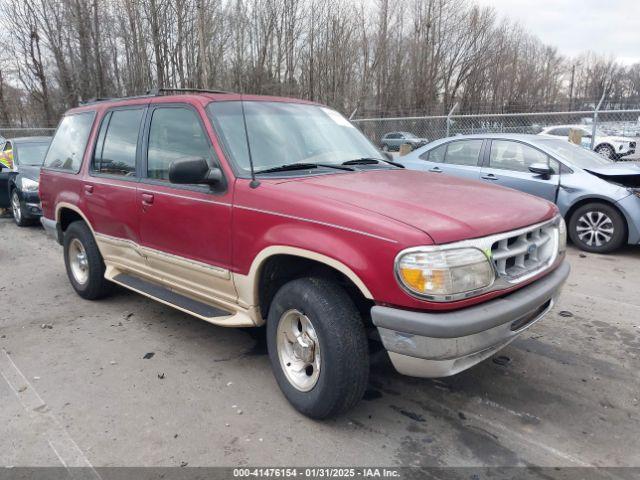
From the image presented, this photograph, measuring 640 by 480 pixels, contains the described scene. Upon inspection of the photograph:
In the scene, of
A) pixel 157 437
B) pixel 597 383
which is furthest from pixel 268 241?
pixel 597 383

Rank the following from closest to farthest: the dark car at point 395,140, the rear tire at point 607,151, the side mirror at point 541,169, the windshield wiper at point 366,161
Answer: the windshield wiper at point 366,161 < the side mirror at point 541,169 < the dark car at point 395,140 < the rear tire at point 607,151

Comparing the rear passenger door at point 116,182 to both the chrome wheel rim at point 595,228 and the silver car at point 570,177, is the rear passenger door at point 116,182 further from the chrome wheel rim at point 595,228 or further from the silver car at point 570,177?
the chrome wheel rim at point 595,228

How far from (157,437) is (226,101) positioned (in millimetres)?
2344

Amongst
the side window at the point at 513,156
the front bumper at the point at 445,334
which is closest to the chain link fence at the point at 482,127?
the side window at the point at 513,156

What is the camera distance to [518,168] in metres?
7.21

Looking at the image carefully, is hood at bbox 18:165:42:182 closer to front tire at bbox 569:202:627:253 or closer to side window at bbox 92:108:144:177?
side window at bbox 92:108:144:177

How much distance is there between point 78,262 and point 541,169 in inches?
237

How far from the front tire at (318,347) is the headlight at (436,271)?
18.7 inches

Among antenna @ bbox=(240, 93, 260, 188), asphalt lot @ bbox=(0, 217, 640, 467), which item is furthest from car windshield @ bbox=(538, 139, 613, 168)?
antenna @ bbox=(240, 93, 260, 188)

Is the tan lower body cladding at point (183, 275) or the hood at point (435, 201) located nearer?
the hood at point (435, 201)

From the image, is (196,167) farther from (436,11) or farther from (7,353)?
(436,11)

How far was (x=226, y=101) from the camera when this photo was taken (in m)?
3.67

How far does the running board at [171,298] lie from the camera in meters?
3.49

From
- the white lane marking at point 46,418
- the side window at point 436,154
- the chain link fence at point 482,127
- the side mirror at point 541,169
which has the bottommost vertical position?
the white lane marking at point 46,418
